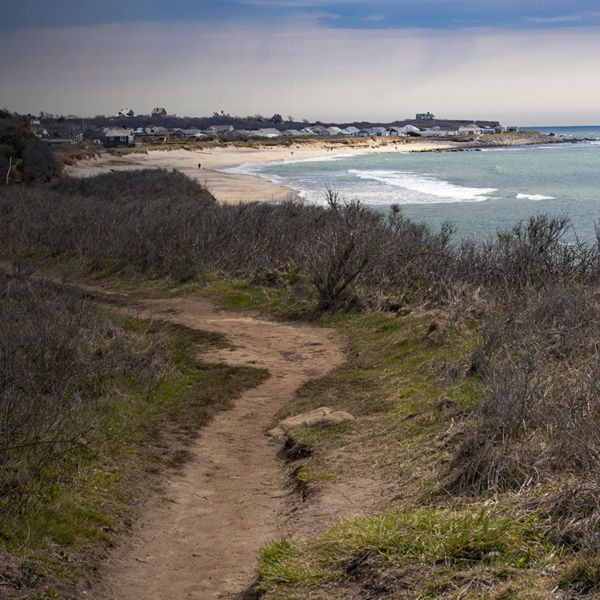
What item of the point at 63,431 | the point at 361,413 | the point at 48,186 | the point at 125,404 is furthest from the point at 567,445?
the point at 48,186

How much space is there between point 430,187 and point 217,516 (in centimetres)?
5737

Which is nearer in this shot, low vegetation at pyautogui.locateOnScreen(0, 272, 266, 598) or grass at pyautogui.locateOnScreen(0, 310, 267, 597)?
grass at pyautogui.locateOnScreen(0, 310, 267, 597)

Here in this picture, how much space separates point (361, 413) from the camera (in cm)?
885

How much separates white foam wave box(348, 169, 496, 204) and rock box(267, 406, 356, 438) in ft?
139

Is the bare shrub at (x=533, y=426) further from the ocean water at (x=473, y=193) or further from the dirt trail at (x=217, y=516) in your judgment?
the ocean water at (x=473, y=193)

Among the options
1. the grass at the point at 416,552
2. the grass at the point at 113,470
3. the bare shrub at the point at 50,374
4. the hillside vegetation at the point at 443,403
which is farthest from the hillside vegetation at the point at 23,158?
the grass at the point at 416,552

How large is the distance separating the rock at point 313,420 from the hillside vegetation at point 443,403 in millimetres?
Result: 264

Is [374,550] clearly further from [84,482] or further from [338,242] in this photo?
[338,242]

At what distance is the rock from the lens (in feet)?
27.6

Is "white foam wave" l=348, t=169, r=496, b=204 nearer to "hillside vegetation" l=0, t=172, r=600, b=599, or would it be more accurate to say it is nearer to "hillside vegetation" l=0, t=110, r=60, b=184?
"hillside vegetation" l=0, t=110, r=60, b=184

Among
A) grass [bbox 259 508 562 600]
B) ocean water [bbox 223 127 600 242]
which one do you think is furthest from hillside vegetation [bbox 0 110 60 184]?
grass [bbox 259 508 562 600]

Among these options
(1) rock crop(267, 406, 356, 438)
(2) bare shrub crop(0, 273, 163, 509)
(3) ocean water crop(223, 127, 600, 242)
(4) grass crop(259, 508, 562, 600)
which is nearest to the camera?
(4) grass crop(259, 508, 562, 600)

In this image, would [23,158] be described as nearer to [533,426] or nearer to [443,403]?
[443,403]

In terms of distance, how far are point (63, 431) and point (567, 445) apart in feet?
15.2
